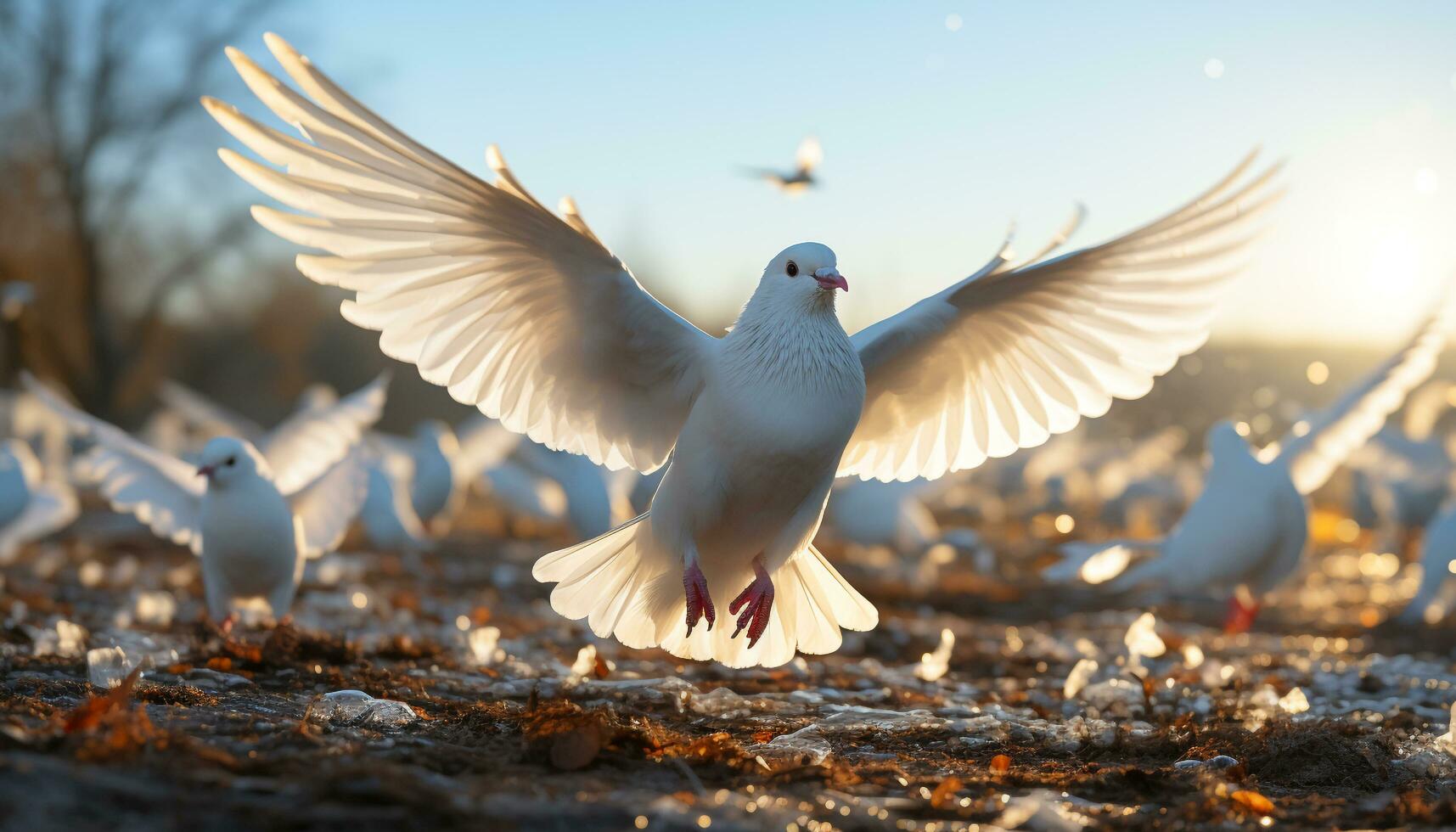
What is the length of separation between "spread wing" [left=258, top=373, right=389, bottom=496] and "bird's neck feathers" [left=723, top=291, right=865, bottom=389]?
12.6ft

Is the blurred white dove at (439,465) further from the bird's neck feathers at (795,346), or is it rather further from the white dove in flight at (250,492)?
the bird's neck feathers at (795,346)

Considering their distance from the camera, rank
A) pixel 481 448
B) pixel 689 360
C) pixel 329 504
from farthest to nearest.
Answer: pixel 481 448 → pixel 329 504 → pixel 689 360

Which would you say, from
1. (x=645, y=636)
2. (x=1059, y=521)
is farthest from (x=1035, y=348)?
(x=1059, y=521)

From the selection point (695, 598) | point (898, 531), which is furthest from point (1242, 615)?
point (695, 598)

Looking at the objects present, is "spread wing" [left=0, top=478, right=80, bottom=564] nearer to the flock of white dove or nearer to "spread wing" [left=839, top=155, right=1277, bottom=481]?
the flock of white dove

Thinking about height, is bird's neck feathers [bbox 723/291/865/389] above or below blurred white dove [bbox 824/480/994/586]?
below

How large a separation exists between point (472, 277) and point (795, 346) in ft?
3.69

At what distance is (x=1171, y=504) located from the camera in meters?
20.4

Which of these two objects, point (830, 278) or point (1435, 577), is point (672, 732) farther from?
point (1435, 577)

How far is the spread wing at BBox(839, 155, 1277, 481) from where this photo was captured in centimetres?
455

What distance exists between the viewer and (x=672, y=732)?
3.70m

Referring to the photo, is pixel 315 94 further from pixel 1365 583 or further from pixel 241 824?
pixel 1365 583

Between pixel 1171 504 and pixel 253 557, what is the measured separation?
17.6m

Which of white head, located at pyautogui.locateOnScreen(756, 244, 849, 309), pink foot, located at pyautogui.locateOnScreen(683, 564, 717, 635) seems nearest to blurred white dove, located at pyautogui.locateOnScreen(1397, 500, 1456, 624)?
white head, located at pyautogui.locateOnScreen(756, 244, 849, 309)
